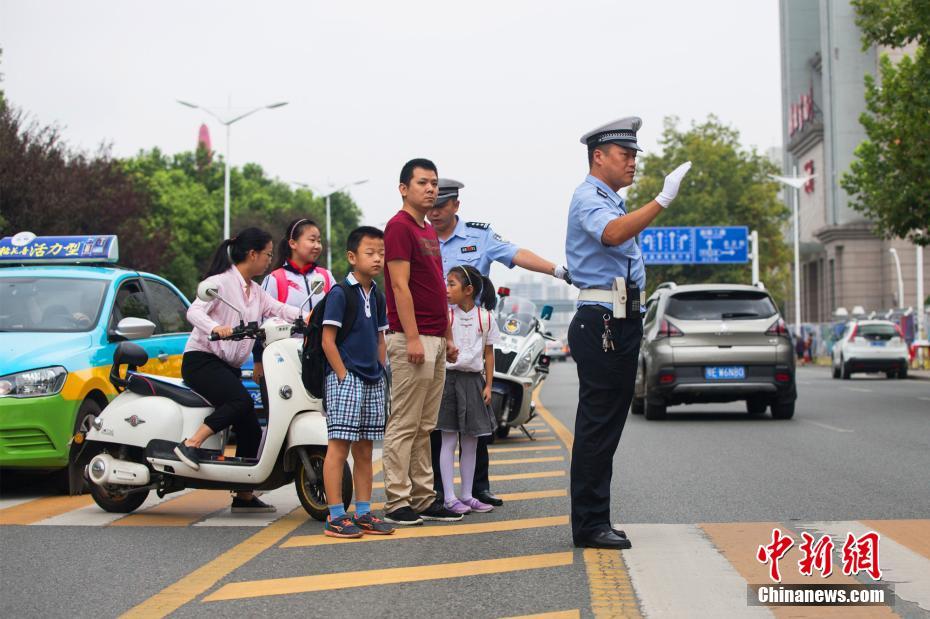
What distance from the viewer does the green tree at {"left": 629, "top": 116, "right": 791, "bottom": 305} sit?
2665 inches

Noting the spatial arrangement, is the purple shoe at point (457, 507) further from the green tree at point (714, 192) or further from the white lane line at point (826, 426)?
the green tree at point (714, 192)

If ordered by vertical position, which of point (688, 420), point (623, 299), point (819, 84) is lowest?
point (688, 420)

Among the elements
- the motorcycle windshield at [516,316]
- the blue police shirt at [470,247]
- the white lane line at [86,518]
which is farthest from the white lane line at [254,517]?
the motorcycle windshield at [516,316]

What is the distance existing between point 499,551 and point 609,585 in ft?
3.58

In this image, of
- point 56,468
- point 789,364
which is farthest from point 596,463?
point 789,364

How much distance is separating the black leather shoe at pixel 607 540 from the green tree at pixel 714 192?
6111 centimetres

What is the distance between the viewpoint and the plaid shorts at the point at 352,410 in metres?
7.53

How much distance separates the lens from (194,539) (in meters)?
7.43

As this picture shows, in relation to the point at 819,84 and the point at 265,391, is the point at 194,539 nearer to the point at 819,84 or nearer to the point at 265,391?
the point at 265,391

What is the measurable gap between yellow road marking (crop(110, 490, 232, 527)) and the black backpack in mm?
1234

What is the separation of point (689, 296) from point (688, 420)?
5.29 ft

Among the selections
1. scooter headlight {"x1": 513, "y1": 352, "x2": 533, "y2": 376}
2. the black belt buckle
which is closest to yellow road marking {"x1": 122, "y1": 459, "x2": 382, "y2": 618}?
the black belt buckle

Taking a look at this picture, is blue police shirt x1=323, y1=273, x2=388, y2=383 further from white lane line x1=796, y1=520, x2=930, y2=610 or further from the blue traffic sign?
the blue traffic sign

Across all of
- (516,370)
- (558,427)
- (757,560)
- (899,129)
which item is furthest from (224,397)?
(899,129)
